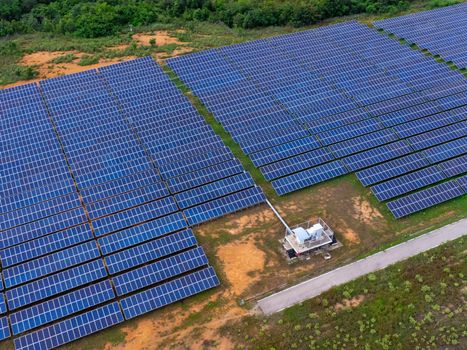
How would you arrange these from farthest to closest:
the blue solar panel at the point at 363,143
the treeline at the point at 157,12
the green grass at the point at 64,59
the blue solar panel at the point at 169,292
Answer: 1. the treeline at the point at 157,12
2. the green grass at the point at 64,59
3. the blue solar panel at the point at 363,143
4. the blue solar panel at the point at 169,292

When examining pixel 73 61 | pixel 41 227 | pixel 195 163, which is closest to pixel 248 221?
pixel 195 163

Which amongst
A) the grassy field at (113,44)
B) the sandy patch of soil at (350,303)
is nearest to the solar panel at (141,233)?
the sandy patch of soil at (350,303)

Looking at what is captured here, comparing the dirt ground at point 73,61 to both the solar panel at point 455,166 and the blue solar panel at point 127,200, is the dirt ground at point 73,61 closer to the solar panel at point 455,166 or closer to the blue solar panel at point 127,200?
the blue solar panel at point 127,200

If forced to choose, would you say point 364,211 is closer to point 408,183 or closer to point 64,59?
point 408,183

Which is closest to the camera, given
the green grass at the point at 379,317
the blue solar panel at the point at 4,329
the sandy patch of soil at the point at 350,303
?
the green grass at the point at 379,317

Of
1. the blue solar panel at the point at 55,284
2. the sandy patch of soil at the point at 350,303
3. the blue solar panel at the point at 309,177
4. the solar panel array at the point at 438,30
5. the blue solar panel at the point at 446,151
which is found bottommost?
the sandy patch of soil at the point at 350,303

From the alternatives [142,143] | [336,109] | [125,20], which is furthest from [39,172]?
[125,20]

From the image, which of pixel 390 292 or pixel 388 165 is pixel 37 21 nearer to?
pixel 388 165
